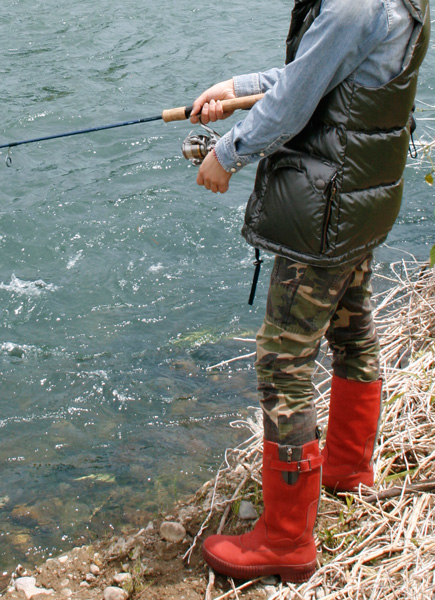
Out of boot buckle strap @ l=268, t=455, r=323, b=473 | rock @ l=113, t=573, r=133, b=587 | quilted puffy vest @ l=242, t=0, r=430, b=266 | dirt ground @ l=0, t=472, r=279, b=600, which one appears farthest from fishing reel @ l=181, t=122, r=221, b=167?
rock @ l=113, t=573, r=133, b=587

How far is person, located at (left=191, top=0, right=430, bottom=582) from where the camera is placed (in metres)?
2.06

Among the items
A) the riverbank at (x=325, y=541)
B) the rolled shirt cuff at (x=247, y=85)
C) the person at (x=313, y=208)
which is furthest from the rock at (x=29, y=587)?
the rolled shirt cuff at (x=247, y=85)

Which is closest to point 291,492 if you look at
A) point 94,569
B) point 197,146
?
point 94,569

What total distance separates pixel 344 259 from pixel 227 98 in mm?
791

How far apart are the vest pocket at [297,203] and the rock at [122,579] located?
4.52 ft

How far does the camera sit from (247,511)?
2.93 meters

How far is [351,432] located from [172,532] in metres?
0.82

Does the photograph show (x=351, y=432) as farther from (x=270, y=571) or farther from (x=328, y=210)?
(x=328, y=210)

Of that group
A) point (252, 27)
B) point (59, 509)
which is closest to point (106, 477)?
point (59, 509)

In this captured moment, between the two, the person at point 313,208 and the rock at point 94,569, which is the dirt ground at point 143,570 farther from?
the person at point 313,208

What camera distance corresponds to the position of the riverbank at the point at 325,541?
98.3 inches

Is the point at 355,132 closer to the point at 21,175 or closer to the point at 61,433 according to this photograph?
the point at 61,433

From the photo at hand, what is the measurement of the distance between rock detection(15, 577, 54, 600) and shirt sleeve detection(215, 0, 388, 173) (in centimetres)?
185

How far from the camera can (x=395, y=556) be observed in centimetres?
253
